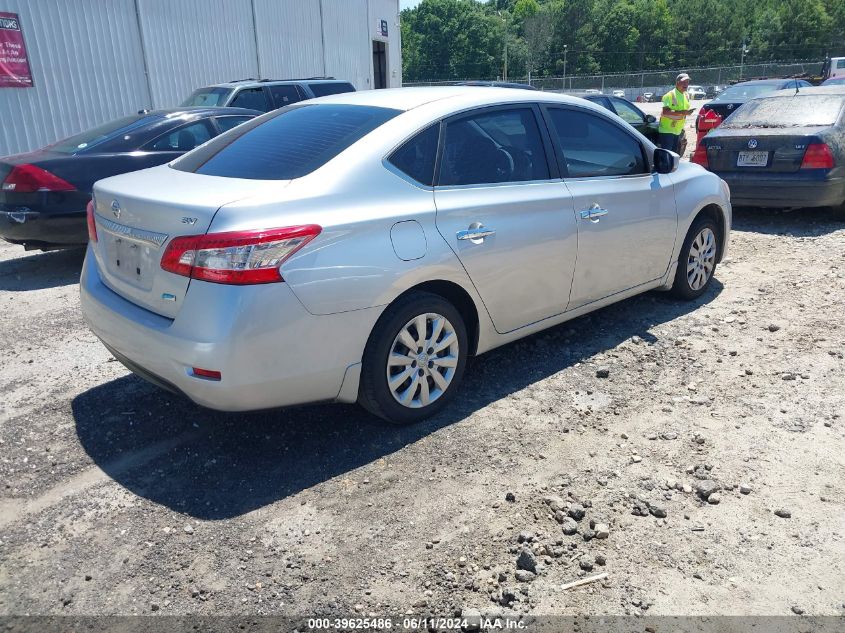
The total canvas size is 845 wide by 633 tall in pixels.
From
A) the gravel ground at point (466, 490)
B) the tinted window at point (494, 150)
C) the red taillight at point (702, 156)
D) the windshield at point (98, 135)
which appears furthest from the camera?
the red taillight at point (702, 156)

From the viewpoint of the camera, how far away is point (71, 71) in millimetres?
13461

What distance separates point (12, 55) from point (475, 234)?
12443 millimetres

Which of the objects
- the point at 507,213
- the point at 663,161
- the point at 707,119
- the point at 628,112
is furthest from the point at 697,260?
the point at 707,119

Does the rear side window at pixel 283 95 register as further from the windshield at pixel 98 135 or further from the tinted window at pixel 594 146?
the tinted window at pixel 594 146

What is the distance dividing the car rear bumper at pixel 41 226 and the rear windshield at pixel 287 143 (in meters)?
3.09

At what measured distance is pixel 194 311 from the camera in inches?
117

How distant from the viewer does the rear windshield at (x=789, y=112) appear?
8.05 meters

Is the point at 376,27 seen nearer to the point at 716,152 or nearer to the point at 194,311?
the point at 716,152

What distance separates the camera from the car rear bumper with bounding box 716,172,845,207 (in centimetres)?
759

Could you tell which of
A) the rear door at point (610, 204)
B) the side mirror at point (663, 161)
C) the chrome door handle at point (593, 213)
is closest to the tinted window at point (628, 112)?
the side mirror at point (663, 161)

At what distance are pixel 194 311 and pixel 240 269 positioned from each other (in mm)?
293

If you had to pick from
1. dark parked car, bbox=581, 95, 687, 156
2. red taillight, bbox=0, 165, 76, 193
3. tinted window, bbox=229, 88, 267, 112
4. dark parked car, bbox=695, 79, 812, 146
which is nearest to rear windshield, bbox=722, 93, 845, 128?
dark parked car, bbox=581, 95, 687, 156

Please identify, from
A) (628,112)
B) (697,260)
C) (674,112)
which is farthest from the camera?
(628,112)

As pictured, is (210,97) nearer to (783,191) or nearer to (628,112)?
(628,112)
